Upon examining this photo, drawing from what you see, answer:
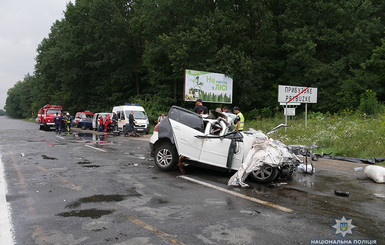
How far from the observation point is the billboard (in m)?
21.6

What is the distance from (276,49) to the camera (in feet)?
105

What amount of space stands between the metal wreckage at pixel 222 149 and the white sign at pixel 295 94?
21.6ft

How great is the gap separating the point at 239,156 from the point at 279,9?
29.4 meters

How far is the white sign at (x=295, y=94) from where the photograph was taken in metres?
14.2

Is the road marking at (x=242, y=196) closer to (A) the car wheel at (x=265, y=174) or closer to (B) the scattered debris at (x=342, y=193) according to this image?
(A) the car wheel at (x=265, y=174)

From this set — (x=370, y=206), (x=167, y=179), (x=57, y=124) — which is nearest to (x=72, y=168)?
(x=167, y=179)

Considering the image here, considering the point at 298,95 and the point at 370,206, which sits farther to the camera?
the point at 298,95

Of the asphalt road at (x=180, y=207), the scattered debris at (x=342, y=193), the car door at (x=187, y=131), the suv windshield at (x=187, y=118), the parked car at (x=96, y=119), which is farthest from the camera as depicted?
the parked car at (x=96, y=119)

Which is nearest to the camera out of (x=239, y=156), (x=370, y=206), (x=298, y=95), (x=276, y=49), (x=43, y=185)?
(x=370, y=206)

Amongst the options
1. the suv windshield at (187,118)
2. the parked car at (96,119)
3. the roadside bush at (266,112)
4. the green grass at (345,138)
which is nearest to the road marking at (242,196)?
the suv windshield at (187,118)

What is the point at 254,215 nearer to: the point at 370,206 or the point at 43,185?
the point at 370,206

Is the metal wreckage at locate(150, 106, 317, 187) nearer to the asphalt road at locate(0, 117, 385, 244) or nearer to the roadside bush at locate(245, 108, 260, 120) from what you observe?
the asphalt road at locate(0, 117, 385, 244)
